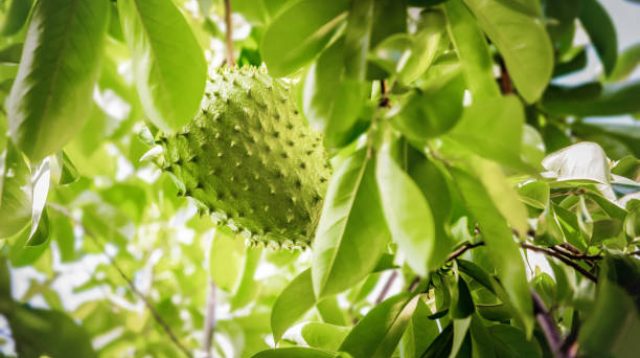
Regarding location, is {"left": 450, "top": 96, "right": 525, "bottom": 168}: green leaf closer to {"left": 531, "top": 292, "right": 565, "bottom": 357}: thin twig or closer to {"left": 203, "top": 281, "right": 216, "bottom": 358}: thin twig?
{"left": 531, "top": 292, "right": 565, "bottom": 357}: thin twig

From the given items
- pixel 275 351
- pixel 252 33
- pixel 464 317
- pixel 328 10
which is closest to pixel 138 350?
pixel 252 33

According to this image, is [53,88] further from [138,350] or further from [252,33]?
[138,350]

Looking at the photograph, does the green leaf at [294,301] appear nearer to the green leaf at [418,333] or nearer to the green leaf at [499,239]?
the green leaf at [418,333]

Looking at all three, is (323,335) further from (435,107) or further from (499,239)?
(435,107)

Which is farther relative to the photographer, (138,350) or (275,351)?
(138,350)

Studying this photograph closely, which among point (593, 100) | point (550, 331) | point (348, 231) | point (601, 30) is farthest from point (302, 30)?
point (593, 100)
